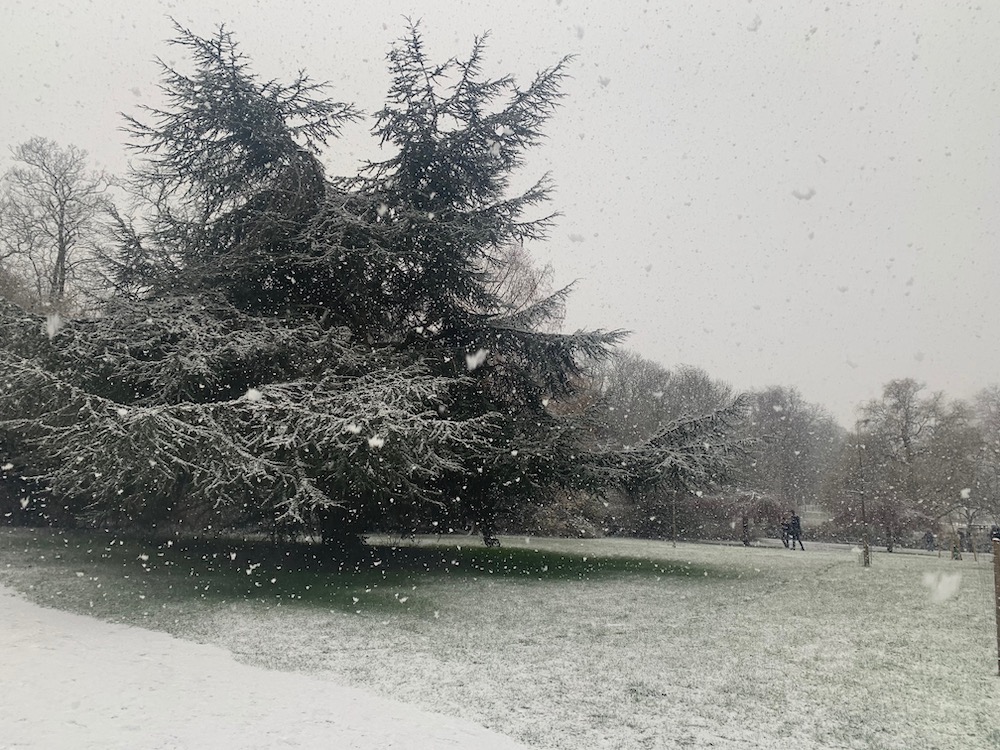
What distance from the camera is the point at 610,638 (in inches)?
291

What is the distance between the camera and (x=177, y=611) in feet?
28.0

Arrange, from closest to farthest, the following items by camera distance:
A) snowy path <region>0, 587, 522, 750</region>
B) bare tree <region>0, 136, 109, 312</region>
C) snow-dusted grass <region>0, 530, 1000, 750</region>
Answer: snowy path <region>0, 587, 522, 750</region> → snow-dusted grass <region>0, 530, 1000, 750</region> → bare tree <region>0, 136, 109, 312</region>

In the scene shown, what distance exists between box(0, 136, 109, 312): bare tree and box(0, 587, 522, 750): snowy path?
827 inches

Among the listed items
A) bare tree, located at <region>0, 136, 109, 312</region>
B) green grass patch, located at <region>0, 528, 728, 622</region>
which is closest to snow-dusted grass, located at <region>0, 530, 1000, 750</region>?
green grass patch, located at <region>0, 528, 728, 622</region>

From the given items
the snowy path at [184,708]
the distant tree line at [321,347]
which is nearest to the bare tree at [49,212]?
the distant tree line at [321,347]

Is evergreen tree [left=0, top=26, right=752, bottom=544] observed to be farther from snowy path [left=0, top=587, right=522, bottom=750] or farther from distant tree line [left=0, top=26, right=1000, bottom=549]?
snowy path [left=0, top=587, right=522, bottom=750]

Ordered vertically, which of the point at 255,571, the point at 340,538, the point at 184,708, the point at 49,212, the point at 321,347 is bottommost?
the point at 255,571

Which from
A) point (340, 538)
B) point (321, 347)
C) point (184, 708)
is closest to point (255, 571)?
point (340, 538)

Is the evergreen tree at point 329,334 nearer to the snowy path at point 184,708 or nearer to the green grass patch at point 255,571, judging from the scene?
the green grass patch at point 255,571

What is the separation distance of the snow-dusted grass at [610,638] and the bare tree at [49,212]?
13.7m

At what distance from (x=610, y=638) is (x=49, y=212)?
25.6 metres

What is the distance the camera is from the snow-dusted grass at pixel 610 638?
4824 mm

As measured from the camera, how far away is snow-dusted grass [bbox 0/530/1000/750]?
15.8ft

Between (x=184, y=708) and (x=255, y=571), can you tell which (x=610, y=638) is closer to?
(x=184, y=708)
